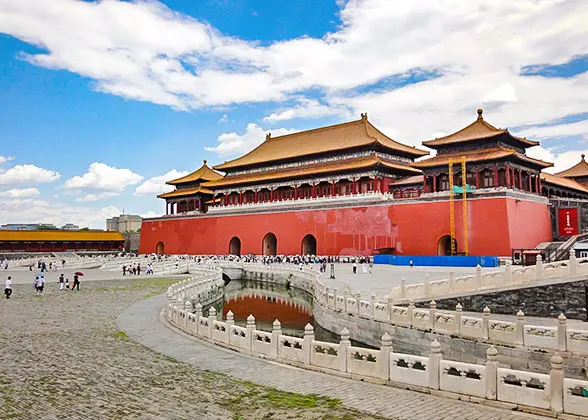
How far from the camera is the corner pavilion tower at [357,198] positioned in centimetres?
3359

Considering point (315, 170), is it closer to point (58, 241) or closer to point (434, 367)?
point (58, 241)

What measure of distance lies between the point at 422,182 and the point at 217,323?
96.3 ft

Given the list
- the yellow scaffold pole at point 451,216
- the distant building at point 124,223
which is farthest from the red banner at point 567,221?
the distant building at point 124,223

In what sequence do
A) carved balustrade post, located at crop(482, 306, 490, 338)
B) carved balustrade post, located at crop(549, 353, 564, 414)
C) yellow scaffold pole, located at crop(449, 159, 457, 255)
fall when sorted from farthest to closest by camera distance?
1. yellow scaffold pole, located at crop(449, 159, 457, 255)
2. carved balustrade post, located at crop(482, 306, 490, 338)
3. carved balustrade post, located at crop(549, 353, 564, 414)

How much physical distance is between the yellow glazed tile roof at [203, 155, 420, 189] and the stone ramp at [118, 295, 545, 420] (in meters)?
29.2

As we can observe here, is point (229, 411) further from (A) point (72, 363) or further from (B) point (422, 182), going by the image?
(B) point (422, 182)

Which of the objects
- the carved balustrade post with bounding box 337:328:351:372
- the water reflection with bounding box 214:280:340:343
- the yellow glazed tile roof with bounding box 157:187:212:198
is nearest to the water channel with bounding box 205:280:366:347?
the water reflection with bounding box 214:280:340:343

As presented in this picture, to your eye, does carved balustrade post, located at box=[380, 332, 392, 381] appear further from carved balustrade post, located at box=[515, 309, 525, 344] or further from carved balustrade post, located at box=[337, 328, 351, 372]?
carved balustrade post, located at box=[515, 309, 525, 344]

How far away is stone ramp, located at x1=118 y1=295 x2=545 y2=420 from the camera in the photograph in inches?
303

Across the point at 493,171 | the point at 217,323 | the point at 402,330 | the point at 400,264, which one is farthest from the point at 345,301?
the point at 493,171

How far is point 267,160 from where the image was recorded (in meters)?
50.2

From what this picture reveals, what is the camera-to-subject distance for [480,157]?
34.0 metres

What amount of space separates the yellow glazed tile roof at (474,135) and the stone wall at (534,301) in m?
17.7

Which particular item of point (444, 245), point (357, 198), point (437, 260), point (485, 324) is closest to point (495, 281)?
point (485, 324)
